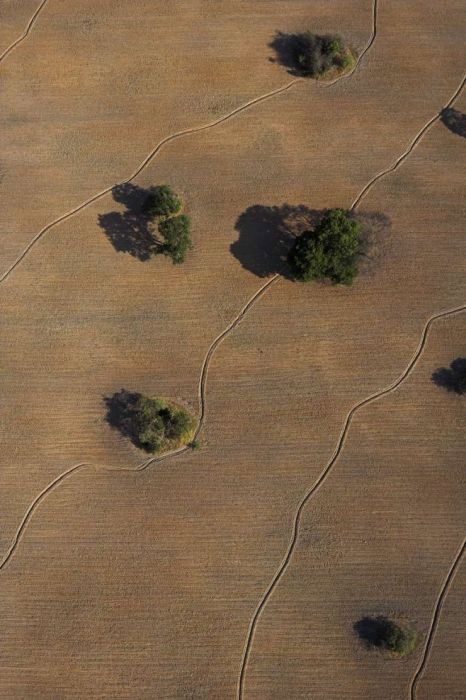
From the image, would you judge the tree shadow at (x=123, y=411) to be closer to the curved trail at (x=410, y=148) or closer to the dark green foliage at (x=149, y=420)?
the dark green foliage at (x=149, y=420)

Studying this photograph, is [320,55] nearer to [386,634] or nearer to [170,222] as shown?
[170,222]

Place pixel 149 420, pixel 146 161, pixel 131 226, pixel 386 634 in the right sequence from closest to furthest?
1. pixel 386 634
2. pixel 149 420
3. pixel 131 226
4. pixel 146 161

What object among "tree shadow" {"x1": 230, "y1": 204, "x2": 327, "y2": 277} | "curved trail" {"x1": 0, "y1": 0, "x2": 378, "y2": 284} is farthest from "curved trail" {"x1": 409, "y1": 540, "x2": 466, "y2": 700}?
"curved trail" {"x1": 0, "y1": 0, "x2": 378, "y2": 284}

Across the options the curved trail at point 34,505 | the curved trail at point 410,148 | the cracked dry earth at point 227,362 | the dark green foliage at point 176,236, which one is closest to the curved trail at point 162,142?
the cracked dry earth at point 227,362

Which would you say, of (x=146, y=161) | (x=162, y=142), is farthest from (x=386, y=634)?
(x=162, y=142)

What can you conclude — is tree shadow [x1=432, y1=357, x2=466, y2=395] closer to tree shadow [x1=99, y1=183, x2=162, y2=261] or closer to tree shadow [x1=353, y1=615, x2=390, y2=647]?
tree shadow [x1=353, y1=615, x2=390, y2=647]
